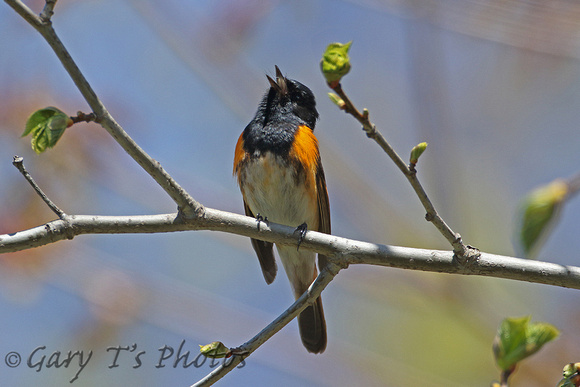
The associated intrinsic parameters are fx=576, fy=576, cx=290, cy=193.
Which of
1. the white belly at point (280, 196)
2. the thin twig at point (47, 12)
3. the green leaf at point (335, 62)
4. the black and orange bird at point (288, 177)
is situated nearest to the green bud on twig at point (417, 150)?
the green leaf at point (335, 62)

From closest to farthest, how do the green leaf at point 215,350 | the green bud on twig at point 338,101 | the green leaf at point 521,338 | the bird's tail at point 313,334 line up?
the green leaf at point 521,338
the green bud on twig at point 338,101
the green leaf at point 215,350
the bird's tail at point 313,334

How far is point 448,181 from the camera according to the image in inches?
184

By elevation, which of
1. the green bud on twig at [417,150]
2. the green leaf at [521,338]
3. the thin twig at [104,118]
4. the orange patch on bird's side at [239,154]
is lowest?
the green leaf at [521,338]

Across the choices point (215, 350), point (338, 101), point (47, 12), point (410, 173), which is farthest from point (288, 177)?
point (47, 12)

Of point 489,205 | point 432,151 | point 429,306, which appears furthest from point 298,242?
point 489,205

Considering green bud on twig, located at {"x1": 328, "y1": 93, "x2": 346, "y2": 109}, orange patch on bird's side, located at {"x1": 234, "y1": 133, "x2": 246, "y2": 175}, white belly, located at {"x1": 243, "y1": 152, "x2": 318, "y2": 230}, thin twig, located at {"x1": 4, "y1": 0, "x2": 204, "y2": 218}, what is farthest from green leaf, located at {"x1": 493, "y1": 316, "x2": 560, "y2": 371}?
orange patch on bird's side, located at {"x1": 234, "y1": 133, "x2": 246, "y2": 175}

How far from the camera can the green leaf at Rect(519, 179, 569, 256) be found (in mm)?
1444

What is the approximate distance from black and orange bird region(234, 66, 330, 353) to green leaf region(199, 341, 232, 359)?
1.56m

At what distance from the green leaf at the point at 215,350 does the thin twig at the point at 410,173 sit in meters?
1.02

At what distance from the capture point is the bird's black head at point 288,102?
4.68 metres

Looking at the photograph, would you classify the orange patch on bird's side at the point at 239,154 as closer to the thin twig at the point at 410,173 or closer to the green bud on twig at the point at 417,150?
the thin twig at the point at 410,173

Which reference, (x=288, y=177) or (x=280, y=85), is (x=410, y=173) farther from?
(x=280, y=85)

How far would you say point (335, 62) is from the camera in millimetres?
1781

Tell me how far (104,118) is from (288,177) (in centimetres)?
211
